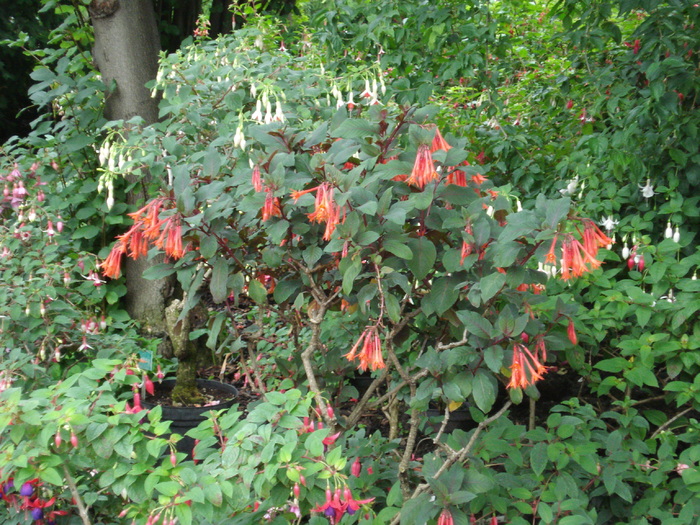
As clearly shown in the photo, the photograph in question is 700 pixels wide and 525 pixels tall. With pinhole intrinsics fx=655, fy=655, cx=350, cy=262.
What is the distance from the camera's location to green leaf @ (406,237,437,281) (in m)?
1.68

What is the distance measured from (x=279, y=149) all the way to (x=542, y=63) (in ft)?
12.9

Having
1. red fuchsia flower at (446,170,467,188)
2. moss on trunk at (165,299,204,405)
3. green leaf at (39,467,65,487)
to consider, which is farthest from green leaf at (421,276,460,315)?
moss on trunk at (165,299,204,405)

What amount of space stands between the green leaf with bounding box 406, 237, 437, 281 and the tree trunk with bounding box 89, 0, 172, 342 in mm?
2376

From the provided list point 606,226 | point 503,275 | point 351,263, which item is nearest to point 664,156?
point 606,226

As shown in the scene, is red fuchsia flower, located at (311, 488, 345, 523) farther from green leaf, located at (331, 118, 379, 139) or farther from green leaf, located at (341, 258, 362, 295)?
green leaf, located at (331, 118, 379, 139)

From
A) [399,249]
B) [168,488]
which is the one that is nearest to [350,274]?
[399,249]

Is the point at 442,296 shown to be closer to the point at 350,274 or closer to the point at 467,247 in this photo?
the point at 467,247

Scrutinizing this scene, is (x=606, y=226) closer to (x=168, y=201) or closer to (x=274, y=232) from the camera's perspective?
(x=274, y=232)

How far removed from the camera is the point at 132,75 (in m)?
3.74

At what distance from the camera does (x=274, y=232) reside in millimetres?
1757

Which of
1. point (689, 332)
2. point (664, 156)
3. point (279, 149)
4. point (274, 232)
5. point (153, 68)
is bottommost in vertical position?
point (689, 332)

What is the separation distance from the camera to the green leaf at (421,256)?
168cm

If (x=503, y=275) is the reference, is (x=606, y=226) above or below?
below

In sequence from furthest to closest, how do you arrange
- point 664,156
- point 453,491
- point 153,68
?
point 153,68
point 664,156
point 453,491
